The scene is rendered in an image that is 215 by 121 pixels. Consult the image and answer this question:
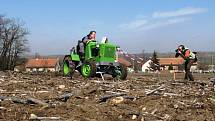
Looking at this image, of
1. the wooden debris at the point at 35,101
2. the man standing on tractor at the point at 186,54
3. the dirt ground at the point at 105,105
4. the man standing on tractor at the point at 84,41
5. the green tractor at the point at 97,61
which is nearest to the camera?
the dirt ground at the point at 105,105

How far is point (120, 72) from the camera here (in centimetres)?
1772

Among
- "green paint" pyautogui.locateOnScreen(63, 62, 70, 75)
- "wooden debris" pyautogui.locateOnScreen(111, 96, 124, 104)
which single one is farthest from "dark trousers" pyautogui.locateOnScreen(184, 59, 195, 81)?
"wooden debris" pyautogui.locateOnScreen(111, 96, 124, 104)

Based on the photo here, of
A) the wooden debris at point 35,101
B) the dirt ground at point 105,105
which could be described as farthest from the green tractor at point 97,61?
the wooden debris at point 35,101

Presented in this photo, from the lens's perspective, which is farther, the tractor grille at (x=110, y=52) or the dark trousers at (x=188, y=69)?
the dark trousers at (x=188, y=69)

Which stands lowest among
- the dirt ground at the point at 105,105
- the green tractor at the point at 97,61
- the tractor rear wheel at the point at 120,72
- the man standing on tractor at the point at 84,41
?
the dirt ground at the point at 105,105

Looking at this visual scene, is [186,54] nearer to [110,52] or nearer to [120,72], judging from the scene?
[120,72]

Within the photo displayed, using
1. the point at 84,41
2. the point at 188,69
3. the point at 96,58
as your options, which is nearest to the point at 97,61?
the point at 96,58

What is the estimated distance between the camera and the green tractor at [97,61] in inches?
A: 674

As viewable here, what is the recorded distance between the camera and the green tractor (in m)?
17.1

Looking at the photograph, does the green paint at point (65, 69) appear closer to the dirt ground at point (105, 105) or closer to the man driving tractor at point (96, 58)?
the man driving tractor at point (96, 58)

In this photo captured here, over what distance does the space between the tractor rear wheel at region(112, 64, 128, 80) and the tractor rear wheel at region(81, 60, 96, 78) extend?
47.1 inches

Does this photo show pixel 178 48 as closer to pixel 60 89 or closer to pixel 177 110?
pixel 60 89

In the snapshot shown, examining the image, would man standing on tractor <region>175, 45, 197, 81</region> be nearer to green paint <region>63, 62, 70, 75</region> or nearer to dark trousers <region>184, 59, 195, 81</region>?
dark trousers <region>184, 59, 195, 81</region>

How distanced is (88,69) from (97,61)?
25.4 inches
